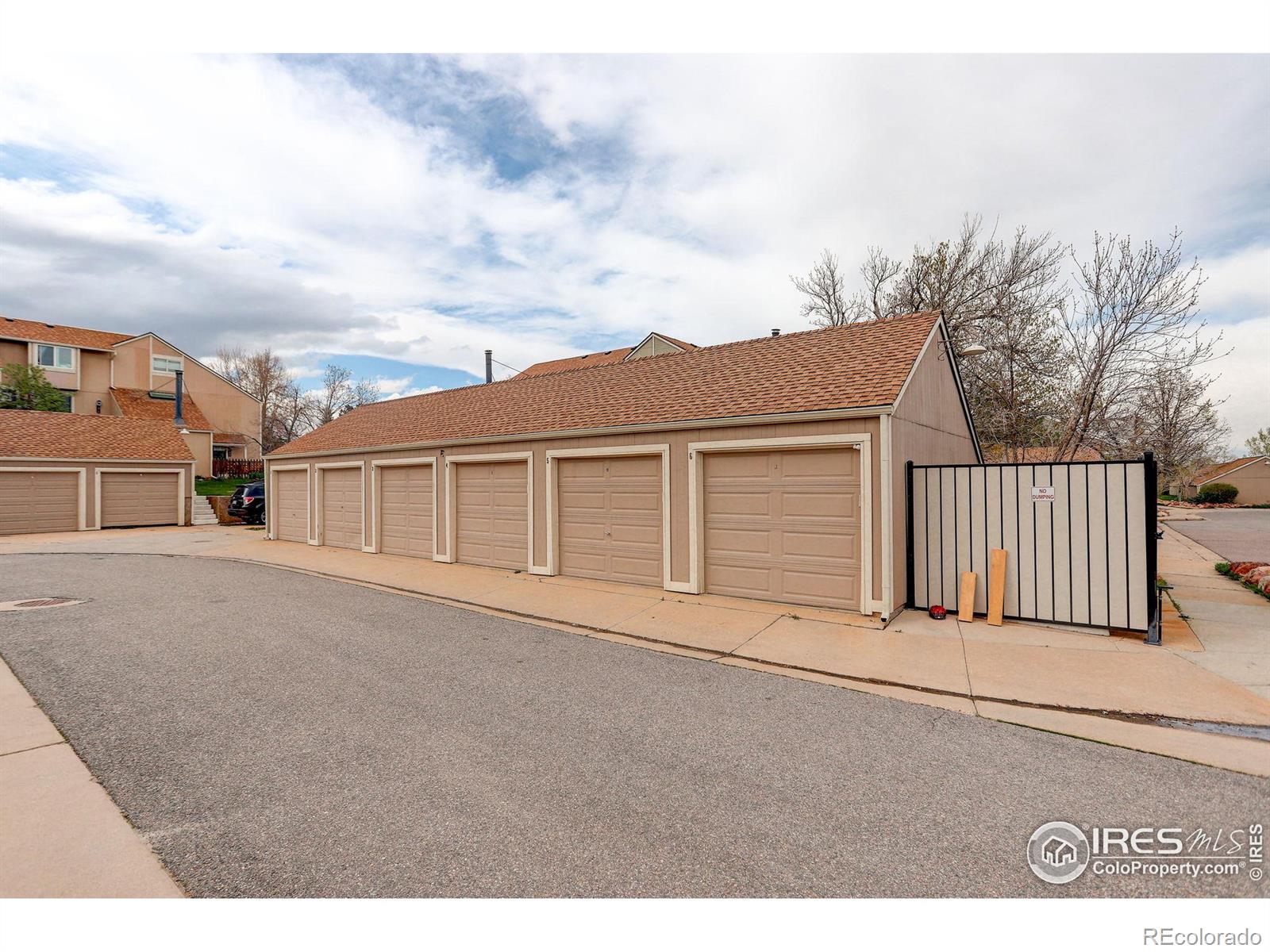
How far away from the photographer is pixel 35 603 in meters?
8.77

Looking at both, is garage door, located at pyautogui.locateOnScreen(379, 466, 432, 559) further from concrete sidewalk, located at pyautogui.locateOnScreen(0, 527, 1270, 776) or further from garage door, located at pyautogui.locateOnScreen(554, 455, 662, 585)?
garage door, located at pyautogui.locateOnScreen(554, 455, 662, 585)

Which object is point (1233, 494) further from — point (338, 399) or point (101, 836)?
point (338, 399)

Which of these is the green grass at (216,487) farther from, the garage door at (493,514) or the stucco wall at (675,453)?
the garage door at (493,514)

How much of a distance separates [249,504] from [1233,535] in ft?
119

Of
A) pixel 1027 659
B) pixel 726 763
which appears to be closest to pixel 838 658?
pixel 1027 659

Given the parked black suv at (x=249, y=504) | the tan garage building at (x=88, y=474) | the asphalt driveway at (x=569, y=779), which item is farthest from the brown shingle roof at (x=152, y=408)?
the asphalt driveway at (x=569, y=779)


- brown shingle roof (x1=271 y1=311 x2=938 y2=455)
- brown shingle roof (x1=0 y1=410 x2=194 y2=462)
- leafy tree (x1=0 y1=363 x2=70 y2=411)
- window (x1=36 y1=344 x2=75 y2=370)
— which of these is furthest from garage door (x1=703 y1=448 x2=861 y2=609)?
window (x1=36 y1=344 x2=75 y2=370)

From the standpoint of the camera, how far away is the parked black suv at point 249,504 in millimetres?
23672

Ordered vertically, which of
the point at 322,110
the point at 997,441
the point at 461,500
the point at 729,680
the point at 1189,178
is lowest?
the point at 729,680

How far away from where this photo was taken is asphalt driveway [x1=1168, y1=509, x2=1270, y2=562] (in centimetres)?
1405

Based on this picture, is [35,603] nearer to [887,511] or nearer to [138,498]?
[887,511]

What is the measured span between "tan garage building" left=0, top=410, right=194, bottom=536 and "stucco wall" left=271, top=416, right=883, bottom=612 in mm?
15754

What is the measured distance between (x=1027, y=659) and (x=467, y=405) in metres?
13.2

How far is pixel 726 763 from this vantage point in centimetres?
382
